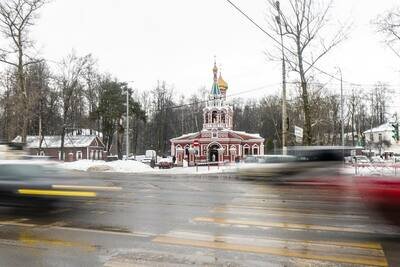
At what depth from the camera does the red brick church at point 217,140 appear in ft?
221

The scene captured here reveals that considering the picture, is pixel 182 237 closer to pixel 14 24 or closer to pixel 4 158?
pixel 4 158

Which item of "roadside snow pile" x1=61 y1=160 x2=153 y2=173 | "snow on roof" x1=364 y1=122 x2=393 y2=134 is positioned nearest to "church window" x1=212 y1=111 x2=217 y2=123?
"roadside snow pile" x1=61 y1=160 x2=153 y2=173

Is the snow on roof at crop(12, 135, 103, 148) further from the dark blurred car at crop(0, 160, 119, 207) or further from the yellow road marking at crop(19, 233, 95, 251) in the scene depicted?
the yellow road marking at crop(19, 233, 95, 251)

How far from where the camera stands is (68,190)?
9906mm

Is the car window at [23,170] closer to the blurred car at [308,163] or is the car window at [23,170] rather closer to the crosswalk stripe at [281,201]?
the crosswalk stripe at [281,201]

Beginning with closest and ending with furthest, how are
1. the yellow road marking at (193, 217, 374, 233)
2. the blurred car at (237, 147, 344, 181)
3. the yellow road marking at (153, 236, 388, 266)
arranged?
1. the yellow road marking at (153, 236, 388, 266)
2. the yellow road marking at (193, 217, 374, 233)
3. the blurred car at (237, 147, 344, 181)

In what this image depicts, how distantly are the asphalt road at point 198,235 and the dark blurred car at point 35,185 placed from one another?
0.26m

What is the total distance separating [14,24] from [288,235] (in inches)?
1412

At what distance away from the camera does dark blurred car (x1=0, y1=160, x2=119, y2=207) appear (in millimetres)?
9797

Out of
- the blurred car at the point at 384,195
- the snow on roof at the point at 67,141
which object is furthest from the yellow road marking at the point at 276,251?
the snow on roof at the point at 67,141

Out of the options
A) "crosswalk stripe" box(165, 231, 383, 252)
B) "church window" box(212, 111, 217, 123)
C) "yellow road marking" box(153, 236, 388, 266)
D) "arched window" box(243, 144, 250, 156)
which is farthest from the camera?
"arched window" box(243, 144, 250, 156)

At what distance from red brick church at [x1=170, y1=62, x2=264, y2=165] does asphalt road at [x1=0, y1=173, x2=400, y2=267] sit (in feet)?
180

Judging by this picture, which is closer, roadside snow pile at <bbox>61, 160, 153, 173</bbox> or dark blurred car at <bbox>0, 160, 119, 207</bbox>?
dark blurred car at <bbox>0, 160, 119, 207</bbox>

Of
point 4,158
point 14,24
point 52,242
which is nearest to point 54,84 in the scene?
point 14,24
